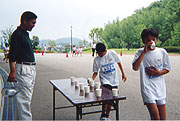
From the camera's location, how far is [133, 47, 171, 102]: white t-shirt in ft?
9.27

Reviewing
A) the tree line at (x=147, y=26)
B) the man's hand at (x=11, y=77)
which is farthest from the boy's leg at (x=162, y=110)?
the tree line at (x=147, y=26)

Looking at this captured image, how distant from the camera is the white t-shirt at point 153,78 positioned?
2.82 metres

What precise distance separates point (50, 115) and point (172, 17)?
42766 millimetres

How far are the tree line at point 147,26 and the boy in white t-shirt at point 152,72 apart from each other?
3893cm

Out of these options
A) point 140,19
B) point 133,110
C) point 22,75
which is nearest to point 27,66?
point 22,75

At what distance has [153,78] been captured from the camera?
2.87 meters

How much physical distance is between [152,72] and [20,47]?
202 cm

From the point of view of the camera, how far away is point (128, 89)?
715cm

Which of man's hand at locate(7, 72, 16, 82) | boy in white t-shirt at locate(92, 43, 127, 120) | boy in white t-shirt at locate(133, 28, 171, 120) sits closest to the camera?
boy in white t-shirt at locate(133, 28, 171, 120)

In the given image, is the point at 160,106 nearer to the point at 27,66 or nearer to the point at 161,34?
the point at 27,66

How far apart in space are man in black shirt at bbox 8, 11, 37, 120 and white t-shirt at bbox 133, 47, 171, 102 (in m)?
1.72

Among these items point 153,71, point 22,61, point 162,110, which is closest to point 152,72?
point 153,71

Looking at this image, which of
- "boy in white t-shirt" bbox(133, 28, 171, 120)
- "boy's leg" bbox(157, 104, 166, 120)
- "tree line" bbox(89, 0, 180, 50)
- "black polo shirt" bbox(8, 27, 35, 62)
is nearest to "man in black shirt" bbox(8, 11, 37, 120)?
"black polo shirt" bbox(8, 27, 35, 62)

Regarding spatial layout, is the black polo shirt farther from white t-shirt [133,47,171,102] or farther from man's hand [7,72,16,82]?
white t-shirt [133,47,171,102]
